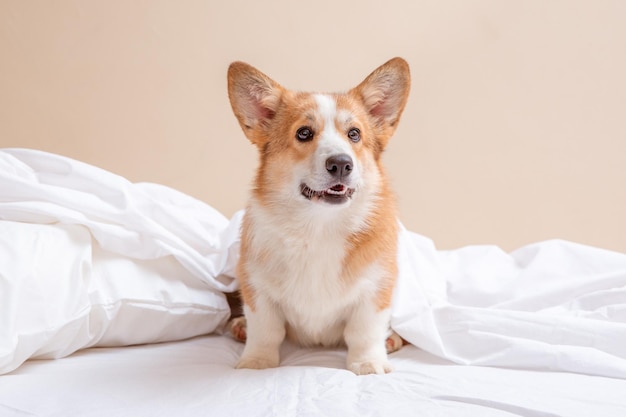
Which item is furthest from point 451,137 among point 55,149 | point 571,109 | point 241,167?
point 55,149

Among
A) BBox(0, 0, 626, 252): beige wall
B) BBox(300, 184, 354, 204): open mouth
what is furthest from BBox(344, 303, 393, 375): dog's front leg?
BBox(0, 0, 626, 252): beige wall

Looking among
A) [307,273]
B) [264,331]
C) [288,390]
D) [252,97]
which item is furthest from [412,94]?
[288,390]

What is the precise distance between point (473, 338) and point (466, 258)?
91 cm

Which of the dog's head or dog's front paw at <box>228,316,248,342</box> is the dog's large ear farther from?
dog's front paw at <box>228,316,248,342</box>

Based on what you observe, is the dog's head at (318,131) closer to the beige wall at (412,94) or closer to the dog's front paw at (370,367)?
the dog's front paw at (370,367)

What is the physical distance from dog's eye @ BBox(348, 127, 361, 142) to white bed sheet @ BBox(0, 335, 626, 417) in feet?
2.22

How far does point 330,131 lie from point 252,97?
0.33m

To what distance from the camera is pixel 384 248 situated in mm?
1732

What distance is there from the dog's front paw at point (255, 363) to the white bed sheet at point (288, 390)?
0.13 feet

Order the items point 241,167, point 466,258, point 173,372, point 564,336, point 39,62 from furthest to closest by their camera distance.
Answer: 1. point 241,167
2. point 39,62
3. point 466,258
4. point 564,336
5. point 173,372

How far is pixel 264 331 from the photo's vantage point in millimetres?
1671

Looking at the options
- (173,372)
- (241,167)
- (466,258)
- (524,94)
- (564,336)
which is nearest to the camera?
(173,372)

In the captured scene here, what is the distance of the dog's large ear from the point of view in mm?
1795

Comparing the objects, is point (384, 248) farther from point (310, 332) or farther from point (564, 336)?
point (564, 336)
